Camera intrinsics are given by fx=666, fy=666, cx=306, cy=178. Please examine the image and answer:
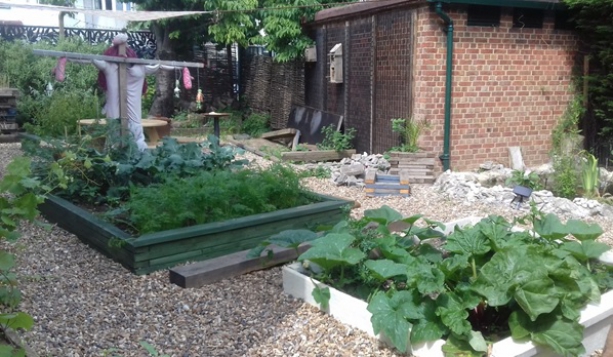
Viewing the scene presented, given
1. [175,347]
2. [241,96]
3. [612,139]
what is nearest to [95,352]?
[175,347]

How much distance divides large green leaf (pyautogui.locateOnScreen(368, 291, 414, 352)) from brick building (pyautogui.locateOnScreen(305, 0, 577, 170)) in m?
6.09

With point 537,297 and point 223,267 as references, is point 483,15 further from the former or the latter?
point 537,297

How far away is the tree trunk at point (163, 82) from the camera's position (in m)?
16.4

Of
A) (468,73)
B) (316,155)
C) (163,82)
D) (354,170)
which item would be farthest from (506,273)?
(163,82)

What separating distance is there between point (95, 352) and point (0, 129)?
1028 centimetres

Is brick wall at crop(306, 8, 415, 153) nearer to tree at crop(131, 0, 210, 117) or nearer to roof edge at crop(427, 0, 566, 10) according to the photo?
roof edge at crop(427, 0, 566, 10)

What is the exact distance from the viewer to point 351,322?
3.90 m

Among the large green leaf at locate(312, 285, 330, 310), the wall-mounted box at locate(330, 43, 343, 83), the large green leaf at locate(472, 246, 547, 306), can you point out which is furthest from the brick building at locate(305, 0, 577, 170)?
the large green leaf at locate(472, 246, 547, 306)

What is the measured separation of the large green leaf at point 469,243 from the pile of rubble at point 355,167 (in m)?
4.91

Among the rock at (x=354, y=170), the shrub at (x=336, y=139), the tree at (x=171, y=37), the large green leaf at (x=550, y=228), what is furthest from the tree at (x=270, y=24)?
the large green leaf at (x=550, y=228)

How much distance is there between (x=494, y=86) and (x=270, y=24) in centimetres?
526

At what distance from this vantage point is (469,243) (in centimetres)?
381

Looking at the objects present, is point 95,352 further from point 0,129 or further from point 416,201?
point 0,129

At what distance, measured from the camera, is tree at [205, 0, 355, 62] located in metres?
13.1
